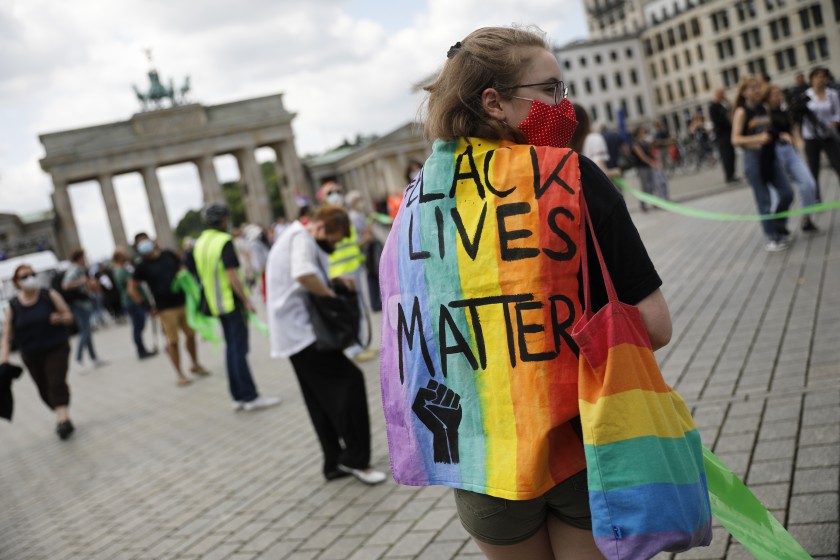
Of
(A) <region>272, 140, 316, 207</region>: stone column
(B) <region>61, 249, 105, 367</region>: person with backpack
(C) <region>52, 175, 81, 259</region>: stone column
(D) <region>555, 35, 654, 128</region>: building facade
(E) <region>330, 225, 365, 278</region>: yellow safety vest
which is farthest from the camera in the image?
(D) <region>555, 35, 654, 128</region>: building facade

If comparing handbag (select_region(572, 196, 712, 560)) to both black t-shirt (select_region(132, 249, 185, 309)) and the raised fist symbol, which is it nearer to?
the raised fist symbol

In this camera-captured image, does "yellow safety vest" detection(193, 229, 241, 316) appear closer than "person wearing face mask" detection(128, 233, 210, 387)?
Yes

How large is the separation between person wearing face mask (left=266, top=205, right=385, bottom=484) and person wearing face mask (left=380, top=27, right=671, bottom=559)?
145 inches

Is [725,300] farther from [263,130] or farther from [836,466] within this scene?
[263,130]

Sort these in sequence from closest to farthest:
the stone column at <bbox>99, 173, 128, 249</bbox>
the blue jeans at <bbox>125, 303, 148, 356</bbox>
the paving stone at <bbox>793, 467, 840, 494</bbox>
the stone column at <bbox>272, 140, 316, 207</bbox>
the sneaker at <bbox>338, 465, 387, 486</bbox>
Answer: the paving stone at <bbox>793, 467, 840, 494</bbox> → the sneaker at <bbox>338, 465, 387, 486</bbox> → the blue jeans at <bbox>125, 303, 148, 356</bbox> → the stone column at <bbox>99, 173, 128, 249</bbox> → the stone column at <bbox>272, 140, 316, 207</bbox>

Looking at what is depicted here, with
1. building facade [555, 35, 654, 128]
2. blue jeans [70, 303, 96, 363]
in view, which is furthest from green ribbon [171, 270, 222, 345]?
building facade [555, 35, 654, 128]

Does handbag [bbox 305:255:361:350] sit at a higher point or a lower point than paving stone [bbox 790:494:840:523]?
higher

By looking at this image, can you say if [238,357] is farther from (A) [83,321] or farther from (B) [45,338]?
(A) [83,321]

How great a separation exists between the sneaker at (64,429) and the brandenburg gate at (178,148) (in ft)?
193

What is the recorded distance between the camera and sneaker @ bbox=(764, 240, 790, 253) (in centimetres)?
1004

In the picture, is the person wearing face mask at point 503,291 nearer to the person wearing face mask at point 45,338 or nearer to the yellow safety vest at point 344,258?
the yellow safety vest at point 344,258

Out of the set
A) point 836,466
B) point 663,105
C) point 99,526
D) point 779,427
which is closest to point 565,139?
point 836,466

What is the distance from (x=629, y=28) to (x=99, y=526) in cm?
11814

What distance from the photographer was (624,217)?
1.80 meters
